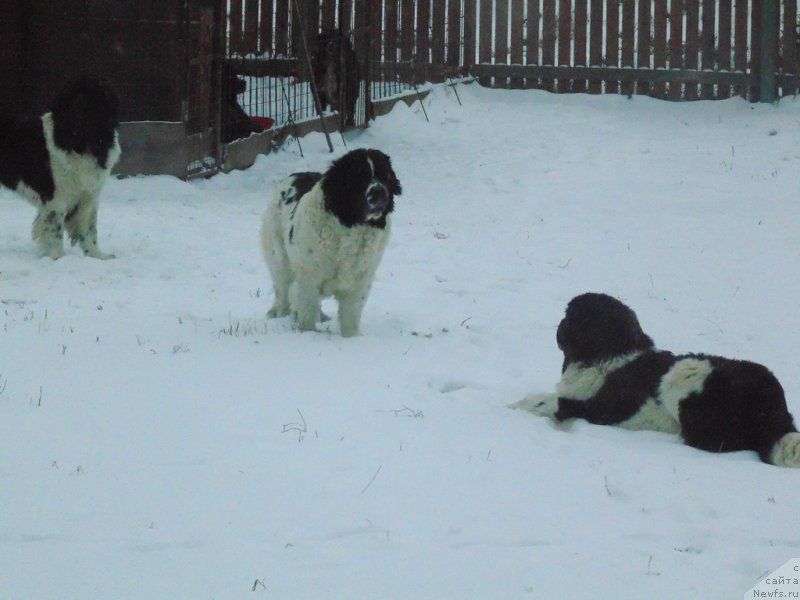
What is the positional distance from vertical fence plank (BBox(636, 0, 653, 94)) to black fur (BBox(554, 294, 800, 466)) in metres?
11.6

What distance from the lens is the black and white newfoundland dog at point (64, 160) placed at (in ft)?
30.2

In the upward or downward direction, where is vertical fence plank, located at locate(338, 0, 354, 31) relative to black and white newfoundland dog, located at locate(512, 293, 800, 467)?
upward

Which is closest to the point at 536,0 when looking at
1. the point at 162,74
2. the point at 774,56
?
the point at 774,56

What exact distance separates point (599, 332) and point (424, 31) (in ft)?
38.7

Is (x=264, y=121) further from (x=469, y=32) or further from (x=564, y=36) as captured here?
(x=564, y=36)

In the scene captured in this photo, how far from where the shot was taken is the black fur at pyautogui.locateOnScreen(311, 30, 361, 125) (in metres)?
14.2

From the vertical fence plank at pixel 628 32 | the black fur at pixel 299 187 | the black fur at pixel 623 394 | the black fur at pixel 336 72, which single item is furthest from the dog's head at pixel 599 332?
the vertical fence plank at pixel 628 32

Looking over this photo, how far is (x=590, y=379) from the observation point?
575cm

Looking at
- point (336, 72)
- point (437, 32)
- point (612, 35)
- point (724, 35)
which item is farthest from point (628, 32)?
point (336, 72)

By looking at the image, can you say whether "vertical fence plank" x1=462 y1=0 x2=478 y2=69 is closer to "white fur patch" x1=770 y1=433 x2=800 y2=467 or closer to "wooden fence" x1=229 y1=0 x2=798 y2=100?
"wooden fence" x1=229 y1=0 x2=798 y2=100

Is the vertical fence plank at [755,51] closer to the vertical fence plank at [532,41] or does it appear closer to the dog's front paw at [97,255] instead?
the vertical fence plank at [532,41]

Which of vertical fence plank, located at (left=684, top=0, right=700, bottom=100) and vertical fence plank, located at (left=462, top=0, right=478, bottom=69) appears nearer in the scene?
vertical fence plank, located at (left=684, top=0, right=700, bottom=100)

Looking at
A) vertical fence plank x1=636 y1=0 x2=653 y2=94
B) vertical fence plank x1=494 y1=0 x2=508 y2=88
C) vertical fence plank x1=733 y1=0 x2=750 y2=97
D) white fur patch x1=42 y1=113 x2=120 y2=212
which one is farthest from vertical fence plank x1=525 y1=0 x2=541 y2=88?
white fur patch x1=42 y1=113 x2=120 y2=212

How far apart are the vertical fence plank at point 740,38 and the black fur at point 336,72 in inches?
228
